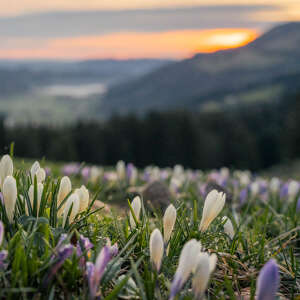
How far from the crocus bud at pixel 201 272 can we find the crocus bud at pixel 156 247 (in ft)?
0.90

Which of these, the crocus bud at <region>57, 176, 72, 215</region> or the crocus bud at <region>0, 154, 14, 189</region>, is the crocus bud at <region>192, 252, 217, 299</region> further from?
the crocus bud at <region>0, 154, 14, 189</region>

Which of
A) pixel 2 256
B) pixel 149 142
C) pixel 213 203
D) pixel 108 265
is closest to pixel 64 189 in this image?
pixel 108 265

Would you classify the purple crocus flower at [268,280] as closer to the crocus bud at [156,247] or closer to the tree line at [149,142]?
the crocus bud at [156,247]

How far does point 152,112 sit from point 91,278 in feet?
237

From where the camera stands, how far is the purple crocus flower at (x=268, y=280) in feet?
6.22

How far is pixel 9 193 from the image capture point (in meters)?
2.44

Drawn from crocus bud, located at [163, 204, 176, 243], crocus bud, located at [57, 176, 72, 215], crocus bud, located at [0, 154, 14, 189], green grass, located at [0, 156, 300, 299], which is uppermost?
crocus bud, located at [0, 154, 14, 189]

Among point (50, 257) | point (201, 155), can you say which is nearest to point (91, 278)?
point (50, 257)

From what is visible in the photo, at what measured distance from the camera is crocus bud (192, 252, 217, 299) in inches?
81.4

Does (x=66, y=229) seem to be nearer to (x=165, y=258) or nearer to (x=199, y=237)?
(x=165, y=258)

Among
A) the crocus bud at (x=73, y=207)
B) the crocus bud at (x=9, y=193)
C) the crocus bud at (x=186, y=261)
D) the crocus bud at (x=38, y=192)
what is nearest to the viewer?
the crocus bud at (x=186, y=261)

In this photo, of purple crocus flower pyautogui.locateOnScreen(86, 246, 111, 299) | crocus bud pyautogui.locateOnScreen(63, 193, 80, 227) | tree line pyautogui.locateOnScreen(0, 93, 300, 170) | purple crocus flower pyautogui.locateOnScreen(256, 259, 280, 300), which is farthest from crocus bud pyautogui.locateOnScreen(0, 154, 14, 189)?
tree line pyautogui.locateOnScreen(0, 93, 300, 170)

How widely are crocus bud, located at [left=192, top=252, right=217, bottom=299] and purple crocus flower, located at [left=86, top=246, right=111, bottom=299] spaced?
17.8 inches

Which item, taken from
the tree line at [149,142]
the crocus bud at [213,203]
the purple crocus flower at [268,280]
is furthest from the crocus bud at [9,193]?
the tree line at [149,142]
